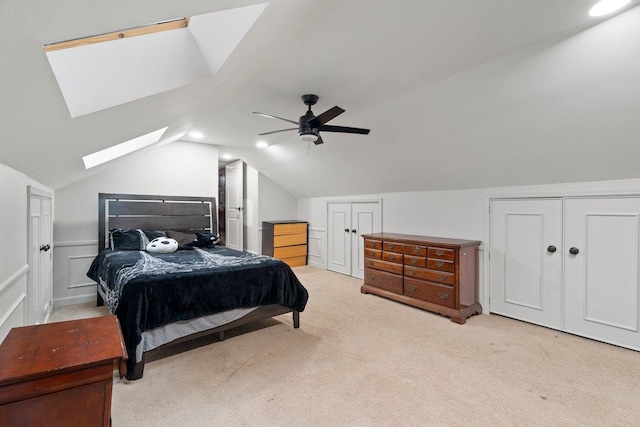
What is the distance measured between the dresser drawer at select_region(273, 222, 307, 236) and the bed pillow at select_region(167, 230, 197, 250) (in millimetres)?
1930

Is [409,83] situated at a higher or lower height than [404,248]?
higher

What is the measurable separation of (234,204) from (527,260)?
5.98 meters

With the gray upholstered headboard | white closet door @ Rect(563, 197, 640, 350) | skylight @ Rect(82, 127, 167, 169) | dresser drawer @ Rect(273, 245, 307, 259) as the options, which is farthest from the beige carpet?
dresser drawer @ Rect(273, 245, 307, 259)

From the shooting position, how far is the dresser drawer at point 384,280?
4.05 m

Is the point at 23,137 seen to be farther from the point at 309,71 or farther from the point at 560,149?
the point at 560,149

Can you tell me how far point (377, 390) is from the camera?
212cm

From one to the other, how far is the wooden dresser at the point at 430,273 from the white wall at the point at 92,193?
10.9 ft

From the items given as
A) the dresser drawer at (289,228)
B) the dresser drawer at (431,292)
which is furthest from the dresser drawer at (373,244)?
the dresser drawer at (289,228)

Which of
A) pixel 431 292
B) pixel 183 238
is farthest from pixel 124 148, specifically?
pixel 431 292

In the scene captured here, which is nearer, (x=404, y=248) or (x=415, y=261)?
(x=415, y=261)

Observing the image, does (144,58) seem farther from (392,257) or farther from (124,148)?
(392,257)

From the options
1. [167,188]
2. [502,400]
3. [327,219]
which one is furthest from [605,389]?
[167,188]

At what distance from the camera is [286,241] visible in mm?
6281

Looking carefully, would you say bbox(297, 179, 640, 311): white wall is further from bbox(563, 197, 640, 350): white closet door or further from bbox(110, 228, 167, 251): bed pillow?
bbox(110, 228, 167, 251): bed pillow
